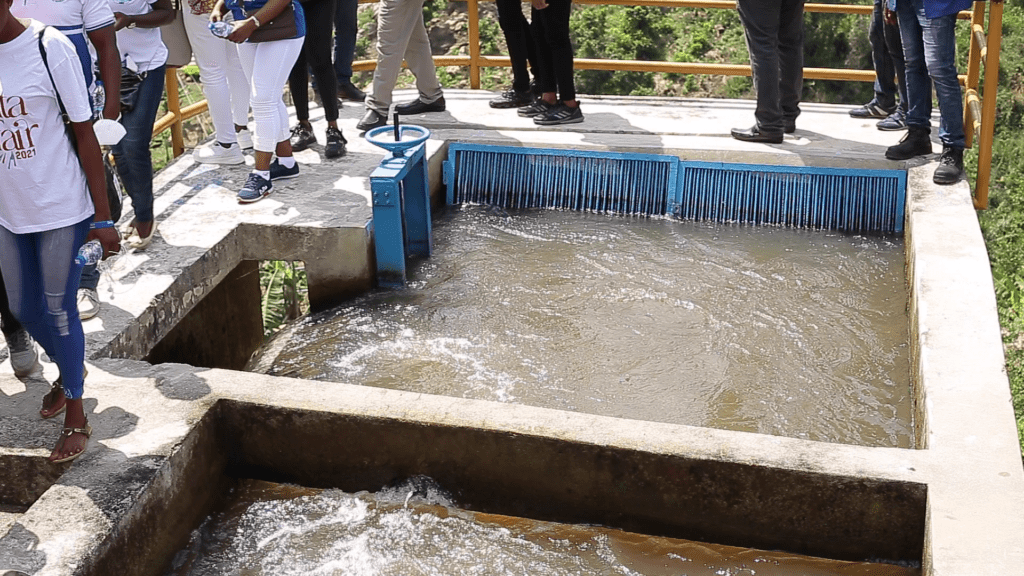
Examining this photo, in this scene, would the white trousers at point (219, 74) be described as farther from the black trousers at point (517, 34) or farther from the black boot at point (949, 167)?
the black boot at point (949, 167)

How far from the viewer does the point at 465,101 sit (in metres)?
7.65

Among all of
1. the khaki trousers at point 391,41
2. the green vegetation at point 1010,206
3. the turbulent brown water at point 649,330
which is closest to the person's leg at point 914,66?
the turbulent brown water at point 649,330

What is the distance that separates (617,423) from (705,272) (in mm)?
2227

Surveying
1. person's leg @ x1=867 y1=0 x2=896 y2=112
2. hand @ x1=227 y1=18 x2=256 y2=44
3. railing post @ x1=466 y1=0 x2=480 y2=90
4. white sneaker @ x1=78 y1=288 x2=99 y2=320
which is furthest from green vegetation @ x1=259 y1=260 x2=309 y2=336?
person's leg @ x1=867 y1=0 x2=896 y2=112

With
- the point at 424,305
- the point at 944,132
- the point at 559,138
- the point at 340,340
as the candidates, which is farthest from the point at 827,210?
the point at 340,340

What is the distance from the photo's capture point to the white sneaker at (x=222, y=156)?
241 inches

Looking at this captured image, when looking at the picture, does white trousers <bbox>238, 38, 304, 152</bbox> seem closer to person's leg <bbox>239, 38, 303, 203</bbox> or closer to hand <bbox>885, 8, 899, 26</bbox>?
person's leg <bbox>239, 38, 303, 203</bbox>

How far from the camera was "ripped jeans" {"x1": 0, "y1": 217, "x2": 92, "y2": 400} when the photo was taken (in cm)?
319

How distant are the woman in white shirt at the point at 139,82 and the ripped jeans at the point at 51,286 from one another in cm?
146

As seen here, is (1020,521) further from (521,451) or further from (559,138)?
(559,138)

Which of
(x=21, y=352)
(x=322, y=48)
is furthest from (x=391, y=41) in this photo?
(x=21, y=352)

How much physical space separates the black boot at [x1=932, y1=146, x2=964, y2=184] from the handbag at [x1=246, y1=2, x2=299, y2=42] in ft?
11.7

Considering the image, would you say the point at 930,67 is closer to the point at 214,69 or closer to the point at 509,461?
the point at 509,461

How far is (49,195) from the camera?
10.2 ft
